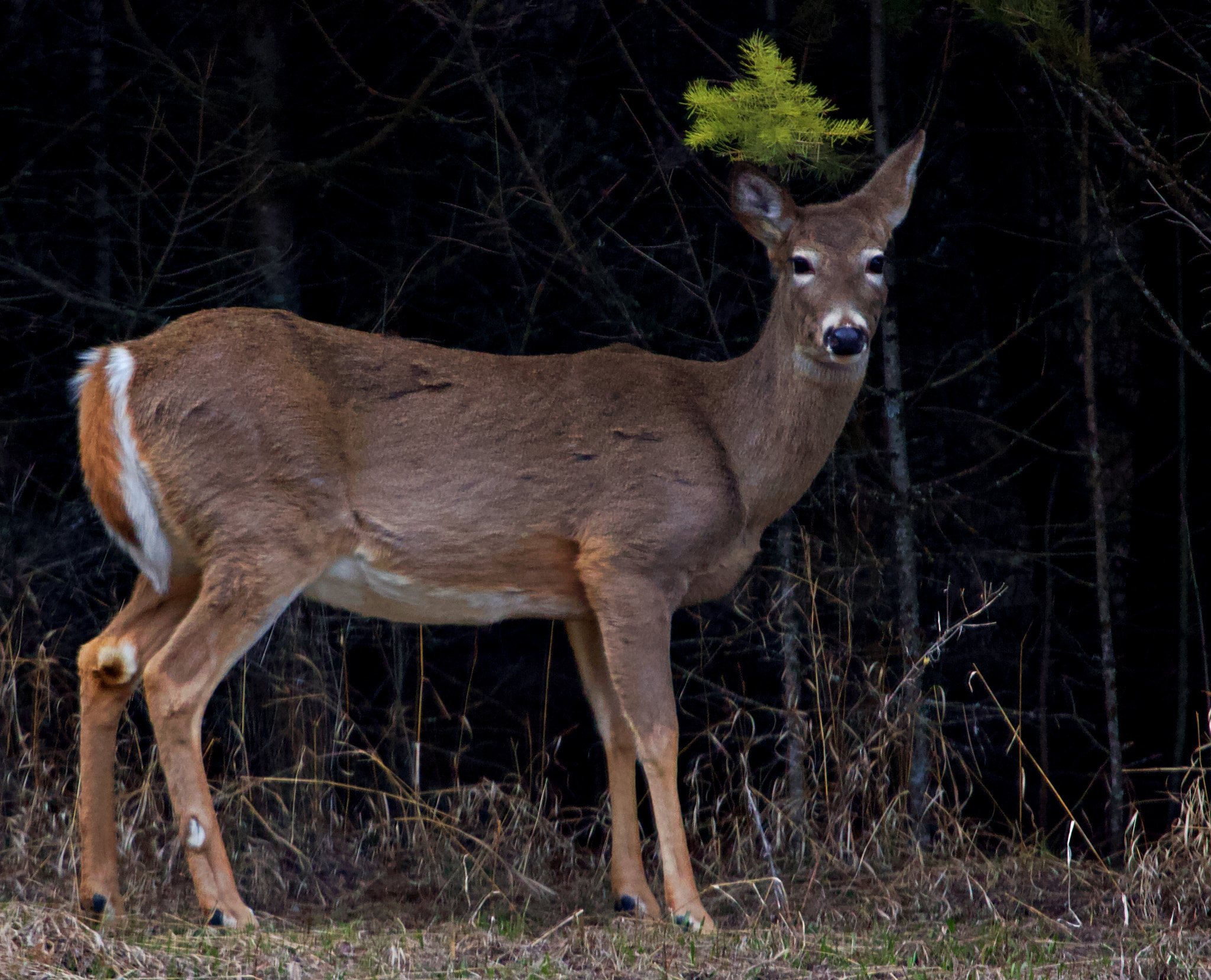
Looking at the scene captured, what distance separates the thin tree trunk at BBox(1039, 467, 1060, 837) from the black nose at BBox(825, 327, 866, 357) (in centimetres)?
231

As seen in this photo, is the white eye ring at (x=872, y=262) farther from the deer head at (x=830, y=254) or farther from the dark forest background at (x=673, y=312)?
the dark forest background at (x=673, y=312)

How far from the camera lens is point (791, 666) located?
19.8 ft

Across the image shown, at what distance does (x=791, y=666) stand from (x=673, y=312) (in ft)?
5.72

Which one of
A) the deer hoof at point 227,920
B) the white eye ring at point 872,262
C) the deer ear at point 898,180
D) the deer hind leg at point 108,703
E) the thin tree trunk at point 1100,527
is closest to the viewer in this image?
the deer hoof at point 227,920

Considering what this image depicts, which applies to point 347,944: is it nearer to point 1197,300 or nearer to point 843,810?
point 843,810

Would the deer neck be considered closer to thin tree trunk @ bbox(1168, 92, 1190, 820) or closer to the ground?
the ground

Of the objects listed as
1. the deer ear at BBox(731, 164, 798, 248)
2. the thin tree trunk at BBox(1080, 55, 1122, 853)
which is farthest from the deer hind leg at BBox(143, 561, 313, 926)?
the thin tree trunk at BBox(1080, 55, 1122, 853)

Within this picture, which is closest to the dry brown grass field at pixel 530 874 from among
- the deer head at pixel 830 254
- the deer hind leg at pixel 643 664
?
the deer hind leg at pixel 643 664

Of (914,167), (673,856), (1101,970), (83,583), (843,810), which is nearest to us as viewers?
(1101,970)

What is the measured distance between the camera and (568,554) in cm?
491

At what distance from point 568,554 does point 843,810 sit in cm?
155

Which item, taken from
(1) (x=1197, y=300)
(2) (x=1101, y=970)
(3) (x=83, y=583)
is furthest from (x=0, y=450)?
(1) (x=1197, y=300)

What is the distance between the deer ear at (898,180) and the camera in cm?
518

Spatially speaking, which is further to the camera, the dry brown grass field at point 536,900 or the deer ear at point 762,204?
the deer ear at point 762,204
